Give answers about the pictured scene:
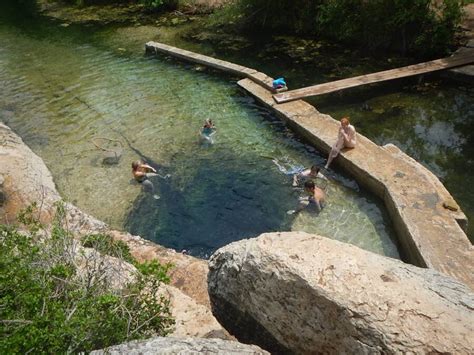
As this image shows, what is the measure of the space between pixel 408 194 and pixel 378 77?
6.28 metres

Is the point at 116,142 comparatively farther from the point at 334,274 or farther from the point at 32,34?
the point at 32,34

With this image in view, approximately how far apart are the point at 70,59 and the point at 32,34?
527 centimetres

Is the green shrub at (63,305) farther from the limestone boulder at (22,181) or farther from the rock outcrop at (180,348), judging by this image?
the limestone boulder at (22,181)

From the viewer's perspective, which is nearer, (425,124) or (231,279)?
(231,279)

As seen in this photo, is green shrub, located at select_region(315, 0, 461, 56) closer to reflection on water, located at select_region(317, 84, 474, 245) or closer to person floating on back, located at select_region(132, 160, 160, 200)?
reflection on water, located at select_region(317, 84, 474, 245)

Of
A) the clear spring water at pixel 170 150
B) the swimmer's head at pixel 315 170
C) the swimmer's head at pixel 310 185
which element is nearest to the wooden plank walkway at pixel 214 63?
the clear spring water at pixel 170 150

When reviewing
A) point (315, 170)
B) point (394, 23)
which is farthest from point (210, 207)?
point (394, 23)

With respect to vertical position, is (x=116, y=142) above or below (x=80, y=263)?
below

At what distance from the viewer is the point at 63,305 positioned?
14.0 ft

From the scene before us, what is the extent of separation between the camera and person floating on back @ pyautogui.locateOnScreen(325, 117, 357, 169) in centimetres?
959

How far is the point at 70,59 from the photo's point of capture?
17.5m

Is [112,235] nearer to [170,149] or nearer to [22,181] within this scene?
[22,181]

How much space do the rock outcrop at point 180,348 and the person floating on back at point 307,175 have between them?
19.6 ft

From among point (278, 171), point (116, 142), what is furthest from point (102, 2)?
point (278, 171)
